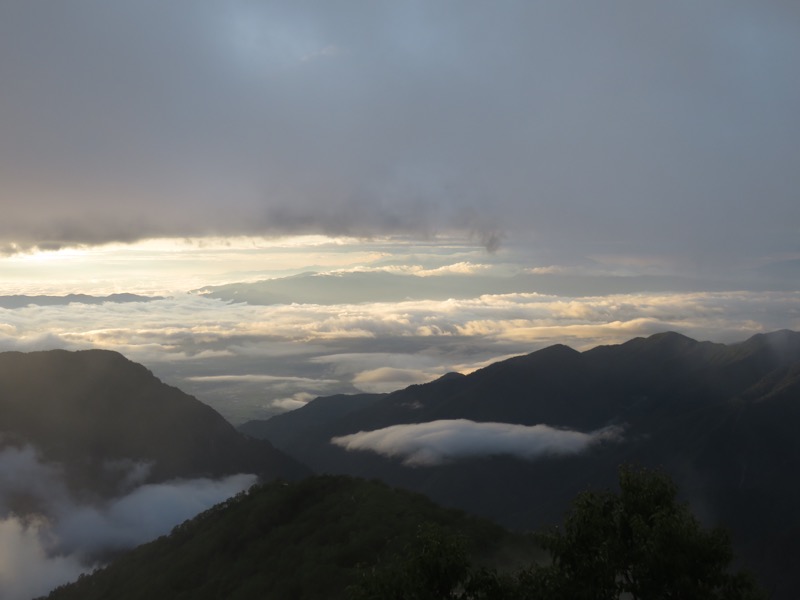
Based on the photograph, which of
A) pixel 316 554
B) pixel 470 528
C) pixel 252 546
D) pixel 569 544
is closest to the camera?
pixel 569 544

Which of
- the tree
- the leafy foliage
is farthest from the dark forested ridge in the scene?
the tree

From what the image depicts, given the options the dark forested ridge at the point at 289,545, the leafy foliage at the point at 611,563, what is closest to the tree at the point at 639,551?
the leafy foliage at the point at 611,563

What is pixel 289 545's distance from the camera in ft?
416

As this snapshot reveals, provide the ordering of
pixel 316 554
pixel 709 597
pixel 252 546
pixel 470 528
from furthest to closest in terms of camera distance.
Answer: pixel 252 546, pixel 316 554, pixel 470 528, pixel 709 597

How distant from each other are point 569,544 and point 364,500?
354 feet

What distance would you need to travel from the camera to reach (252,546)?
440ft

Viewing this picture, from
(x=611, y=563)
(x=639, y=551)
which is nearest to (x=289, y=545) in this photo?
(x=611, y=563)

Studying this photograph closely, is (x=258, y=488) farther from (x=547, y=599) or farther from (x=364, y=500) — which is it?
(x=547, y=599)

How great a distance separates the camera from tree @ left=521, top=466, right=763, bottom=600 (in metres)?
30.0

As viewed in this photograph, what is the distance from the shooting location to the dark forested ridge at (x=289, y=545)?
10656cm

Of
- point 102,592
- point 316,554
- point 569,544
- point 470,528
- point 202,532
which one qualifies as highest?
point 569,544

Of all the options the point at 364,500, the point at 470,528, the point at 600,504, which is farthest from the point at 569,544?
the point at 364,500

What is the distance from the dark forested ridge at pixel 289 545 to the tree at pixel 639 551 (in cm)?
6209

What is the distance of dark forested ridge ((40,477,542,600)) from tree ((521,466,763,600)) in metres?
62.1
